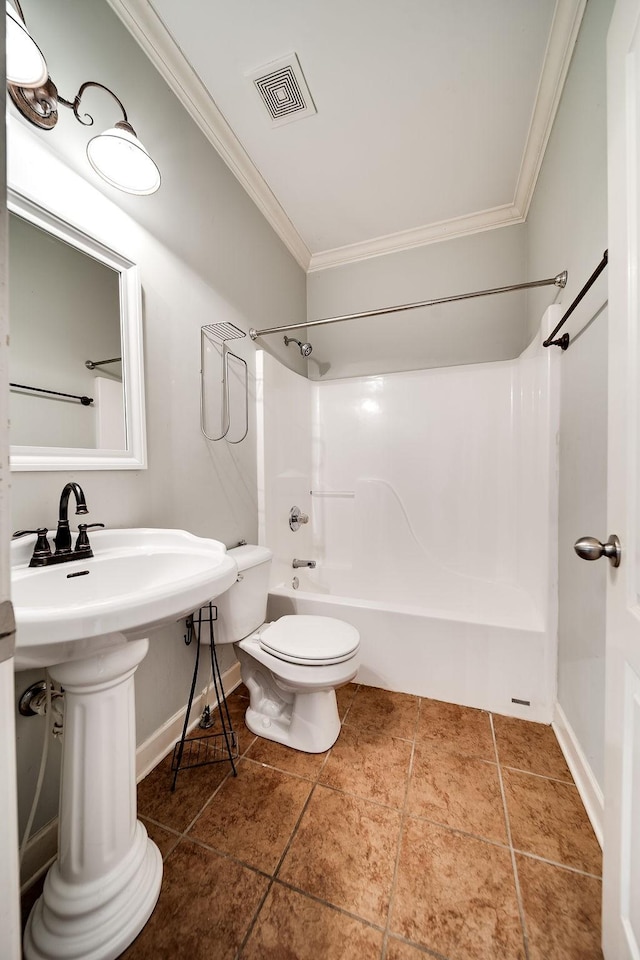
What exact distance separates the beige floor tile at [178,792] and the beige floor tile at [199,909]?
10 cm

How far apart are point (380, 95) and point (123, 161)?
114 cm

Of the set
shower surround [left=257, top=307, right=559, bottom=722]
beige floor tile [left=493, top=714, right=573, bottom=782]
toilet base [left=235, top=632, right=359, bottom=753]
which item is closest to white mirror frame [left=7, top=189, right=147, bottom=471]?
shower surround [left=257, top=307, right=559, bottom=722]

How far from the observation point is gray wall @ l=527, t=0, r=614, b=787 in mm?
1060

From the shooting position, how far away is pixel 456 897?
2.85ft

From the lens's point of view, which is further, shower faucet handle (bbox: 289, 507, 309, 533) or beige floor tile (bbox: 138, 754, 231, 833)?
shower faucet handle (bbox: 289, 507, 309, 533)

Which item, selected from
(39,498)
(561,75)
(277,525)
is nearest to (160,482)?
(39,498)

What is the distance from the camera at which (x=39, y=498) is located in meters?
0.92

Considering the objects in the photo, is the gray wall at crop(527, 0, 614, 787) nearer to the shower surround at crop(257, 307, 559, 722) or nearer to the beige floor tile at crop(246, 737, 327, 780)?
the shower surround at crop(257, 307, 559, 722)

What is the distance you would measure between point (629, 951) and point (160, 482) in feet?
5.13

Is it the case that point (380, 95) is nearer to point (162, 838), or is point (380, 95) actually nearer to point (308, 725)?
point (308, 725)

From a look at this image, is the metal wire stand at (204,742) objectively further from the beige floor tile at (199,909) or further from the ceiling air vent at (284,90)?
the ceiling air vent at (284,90)

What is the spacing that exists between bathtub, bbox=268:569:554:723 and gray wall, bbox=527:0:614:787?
111 millimetres

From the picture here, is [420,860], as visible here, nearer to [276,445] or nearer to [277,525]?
[277,525]

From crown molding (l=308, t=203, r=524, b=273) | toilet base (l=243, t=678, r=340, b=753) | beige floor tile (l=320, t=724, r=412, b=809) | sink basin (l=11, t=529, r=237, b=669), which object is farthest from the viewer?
crown molding (l=308, t=203, r=524, b=273)
